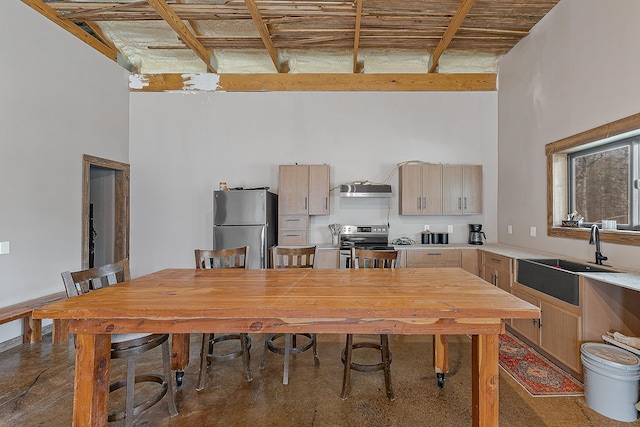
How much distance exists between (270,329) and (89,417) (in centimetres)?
101

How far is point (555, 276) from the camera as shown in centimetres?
260

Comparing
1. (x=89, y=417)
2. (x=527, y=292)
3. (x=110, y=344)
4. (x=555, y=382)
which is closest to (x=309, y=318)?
(x=110, y=344)

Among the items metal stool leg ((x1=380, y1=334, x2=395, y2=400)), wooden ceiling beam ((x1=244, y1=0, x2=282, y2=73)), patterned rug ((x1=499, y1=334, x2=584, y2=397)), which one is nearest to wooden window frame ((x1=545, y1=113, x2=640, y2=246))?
patterned rug ((x1=499, y1=334, x2=584, y2=397))

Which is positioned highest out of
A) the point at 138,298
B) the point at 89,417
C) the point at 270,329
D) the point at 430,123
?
the point at 430,123

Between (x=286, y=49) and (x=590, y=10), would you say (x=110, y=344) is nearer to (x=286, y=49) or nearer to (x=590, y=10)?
(x=286, y=49)

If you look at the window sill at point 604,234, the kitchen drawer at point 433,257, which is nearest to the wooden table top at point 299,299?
the window sill at point 604,234

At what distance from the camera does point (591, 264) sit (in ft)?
8.91

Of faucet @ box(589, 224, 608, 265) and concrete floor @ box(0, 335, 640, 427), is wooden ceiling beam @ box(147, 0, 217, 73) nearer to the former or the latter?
concrete floor @ box(0, 335, 640, 427)

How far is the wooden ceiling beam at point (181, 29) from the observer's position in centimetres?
331

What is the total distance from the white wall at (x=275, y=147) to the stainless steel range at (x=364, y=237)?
0.22 meters

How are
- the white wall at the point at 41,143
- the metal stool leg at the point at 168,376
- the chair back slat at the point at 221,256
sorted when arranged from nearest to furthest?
1. the metal stool leg at the point at 168,376
2. the chair back slat at the point at 221,256
3. the white wall at the point at 41,143

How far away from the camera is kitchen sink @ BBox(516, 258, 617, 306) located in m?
2.41

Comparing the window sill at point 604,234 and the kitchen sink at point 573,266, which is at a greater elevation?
the window sill at point 604,234

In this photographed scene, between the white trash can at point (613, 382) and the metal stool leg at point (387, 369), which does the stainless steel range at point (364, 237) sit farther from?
the white trash can at point (613, 382)
